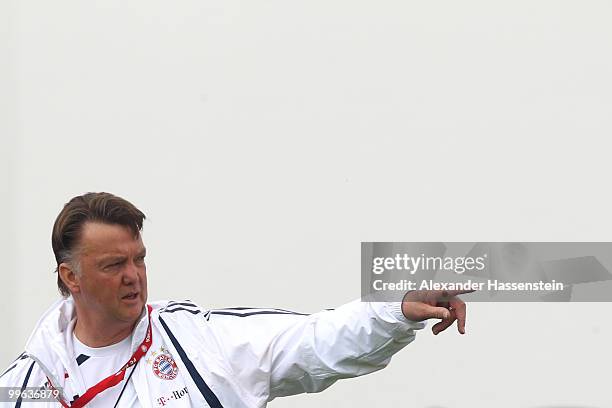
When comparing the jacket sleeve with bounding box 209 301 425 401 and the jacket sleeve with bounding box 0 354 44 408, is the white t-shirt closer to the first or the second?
the jacket sleeve with bounding box 0 354 44 408

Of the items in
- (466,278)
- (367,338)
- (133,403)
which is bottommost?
(133,403)

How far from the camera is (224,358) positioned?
263 cm

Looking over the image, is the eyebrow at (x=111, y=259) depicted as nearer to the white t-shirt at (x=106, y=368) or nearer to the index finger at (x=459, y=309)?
the white t-shirt at (x=106, y=368)

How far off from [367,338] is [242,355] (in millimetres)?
385

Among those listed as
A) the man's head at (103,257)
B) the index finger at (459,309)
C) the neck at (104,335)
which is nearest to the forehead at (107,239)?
the man's head at (103,257)

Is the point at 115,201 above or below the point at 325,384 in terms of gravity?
above

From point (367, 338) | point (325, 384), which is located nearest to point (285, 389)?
point (325, 384)

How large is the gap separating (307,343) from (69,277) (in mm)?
688

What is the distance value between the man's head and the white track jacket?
9 cm

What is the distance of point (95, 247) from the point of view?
106 inches

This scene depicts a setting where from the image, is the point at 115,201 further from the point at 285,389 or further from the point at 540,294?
the point at 540,294

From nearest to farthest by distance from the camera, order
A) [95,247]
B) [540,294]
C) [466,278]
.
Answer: [466,278]
[540,294]
[95,247]

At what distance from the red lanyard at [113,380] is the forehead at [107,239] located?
241 millimetres

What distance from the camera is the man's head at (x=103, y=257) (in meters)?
2.66
